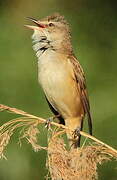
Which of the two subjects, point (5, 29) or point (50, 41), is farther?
point (5, 29)

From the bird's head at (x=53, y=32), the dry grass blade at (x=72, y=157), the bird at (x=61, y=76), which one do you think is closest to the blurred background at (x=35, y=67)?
the bird at (x=61, y=76)

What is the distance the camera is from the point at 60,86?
5246mm

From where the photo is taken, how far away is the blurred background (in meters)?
6.66

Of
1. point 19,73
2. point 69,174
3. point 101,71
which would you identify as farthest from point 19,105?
point 69,174

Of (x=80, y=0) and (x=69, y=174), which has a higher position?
(x=80, y=0)

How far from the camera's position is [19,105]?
23.3ft

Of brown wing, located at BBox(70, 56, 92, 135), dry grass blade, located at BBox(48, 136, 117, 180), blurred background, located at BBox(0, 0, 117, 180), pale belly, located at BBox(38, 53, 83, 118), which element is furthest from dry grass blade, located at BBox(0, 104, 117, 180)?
blurred background, located at BBox(0, 0, 117, 180)

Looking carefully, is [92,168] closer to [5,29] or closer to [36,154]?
[36,154]

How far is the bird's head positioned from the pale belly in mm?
227

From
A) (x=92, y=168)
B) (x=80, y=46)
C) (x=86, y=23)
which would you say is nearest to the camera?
(x=92, y=168)

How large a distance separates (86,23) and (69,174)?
219 inches

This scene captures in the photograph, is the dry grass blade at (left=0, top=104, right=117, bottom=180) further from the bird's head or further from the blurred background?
the blurred background

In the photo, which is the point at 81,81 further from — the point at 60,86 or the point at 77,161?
the point at 77,161

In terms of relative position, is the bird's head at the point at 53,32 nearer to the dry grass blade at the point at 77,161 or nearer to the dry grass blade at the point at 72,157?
the dry grass blade at the point at 72,157
